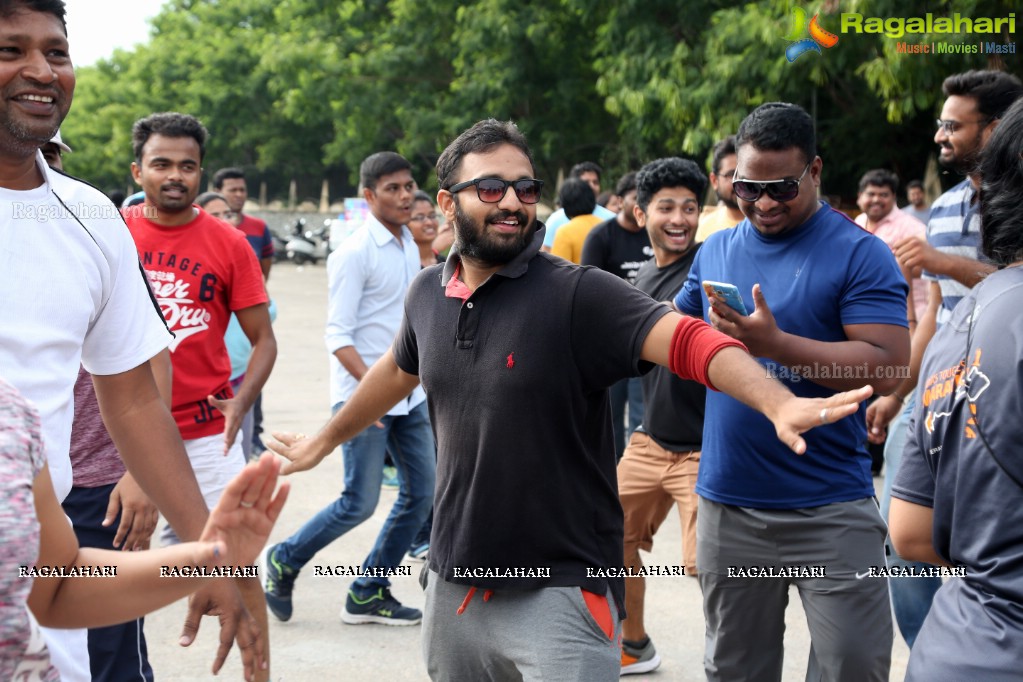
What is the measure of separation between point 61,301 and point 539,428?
48.5 inches

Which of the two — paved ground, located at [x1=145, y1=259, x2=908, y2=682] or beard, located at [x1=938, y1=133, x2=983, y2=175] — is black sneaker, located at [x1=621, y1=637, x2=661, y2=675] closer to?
paved ground, located at [x1=145, y1=259, x2=908, y2=682]

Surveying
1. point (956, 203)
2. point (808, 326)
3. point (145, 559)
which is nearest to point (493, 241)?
point (808, 326)

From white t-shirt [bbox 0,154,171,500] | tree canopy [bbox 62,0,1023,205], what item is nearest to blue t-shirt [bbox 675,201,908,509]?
white t-shirt [bbox 0,154,171,500]

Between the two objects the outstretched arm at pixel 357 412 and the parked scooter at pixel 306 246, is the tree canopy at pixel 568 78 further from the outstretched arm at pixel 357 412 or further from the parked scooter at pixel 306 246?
the outstretched arm at pixel 357 412

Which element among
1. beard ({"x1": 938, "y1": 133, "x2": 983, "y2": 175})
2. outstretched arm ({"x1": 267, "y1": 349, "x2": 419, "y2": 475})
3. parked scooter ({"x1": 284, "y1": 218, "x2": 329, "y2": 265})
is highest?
beard ({"x1": 938, "y1": 133, "x2": 983, "y2": 175})

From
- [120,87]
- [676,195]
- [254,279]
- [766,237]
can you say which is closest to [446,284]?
[766,237]

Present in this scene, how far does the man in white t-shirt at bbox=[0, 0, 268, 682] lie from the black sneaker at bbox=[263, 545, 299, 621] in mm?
3045

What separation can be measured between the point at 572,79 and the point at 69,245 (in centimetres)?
2201

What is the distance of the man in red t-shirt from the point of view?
493 cm

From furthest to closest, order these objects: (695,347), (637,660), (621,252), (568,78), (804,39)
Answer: (568,78) < (804,39) < (621,252) < (637,660) < (695,347)

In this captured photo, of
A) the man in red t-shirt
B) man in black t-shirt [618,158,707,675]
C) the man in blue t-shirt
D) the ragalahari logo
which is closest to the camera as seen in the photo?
the man in blue t-shirt

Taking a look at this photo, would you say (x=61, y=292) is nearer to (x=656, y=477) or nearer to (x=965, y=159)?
(x=656, y=477)

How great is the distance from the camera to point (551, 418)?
3.05m

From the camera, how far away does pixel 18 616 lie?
1.69 meters
